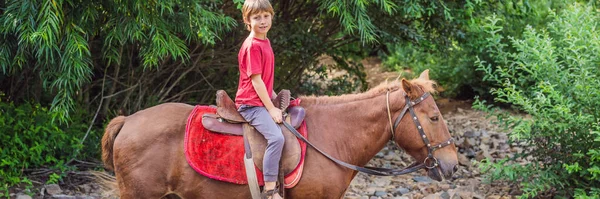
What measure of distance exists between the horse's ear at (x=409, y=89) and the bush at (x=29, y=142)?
3759 millimetres

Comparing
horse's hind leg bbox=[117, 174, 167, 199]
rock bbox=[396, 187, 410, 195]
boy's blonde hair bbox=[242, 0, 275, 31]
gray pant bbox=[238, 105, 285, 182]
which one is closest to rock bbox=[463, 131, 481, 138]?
rock bbox=[396, 187, 410, 195]

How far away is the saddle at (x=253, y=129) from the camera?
14.1 ft

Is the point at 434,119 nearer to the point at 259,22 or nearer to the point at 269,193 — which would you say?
the point at 269,193

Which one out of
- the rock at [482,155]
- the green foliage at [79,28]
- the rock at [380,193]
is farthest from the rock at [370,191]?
the green foliage at [79,28]

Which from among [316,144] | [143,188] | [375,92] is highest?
[375,92]

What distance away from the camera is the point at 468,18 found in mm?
8141

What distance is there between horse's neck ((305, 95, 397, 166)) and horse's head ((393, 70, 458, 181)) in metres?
0.14

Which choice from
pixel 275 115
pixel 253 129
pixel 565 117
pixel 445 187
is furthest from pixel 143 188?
pixel 445 187

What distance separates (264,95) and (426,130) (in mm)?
1035

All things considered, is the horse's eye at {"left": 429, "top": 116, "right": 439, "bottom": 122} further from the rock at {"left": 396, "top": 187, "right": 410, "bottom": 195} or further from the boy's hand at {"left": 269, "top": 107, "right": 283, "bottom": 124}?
the rock at {"left": 396, "top": 187, "right": 410, "bottom": 195}

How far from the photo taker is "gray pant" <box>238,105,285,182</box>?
13.7 feet

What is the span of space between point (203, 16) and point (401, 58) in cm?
823

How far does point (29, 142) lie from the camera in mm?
7004

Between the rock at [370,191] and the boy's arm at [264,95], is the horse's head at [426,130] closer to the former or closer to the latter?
the boy's arm at [264,95]
